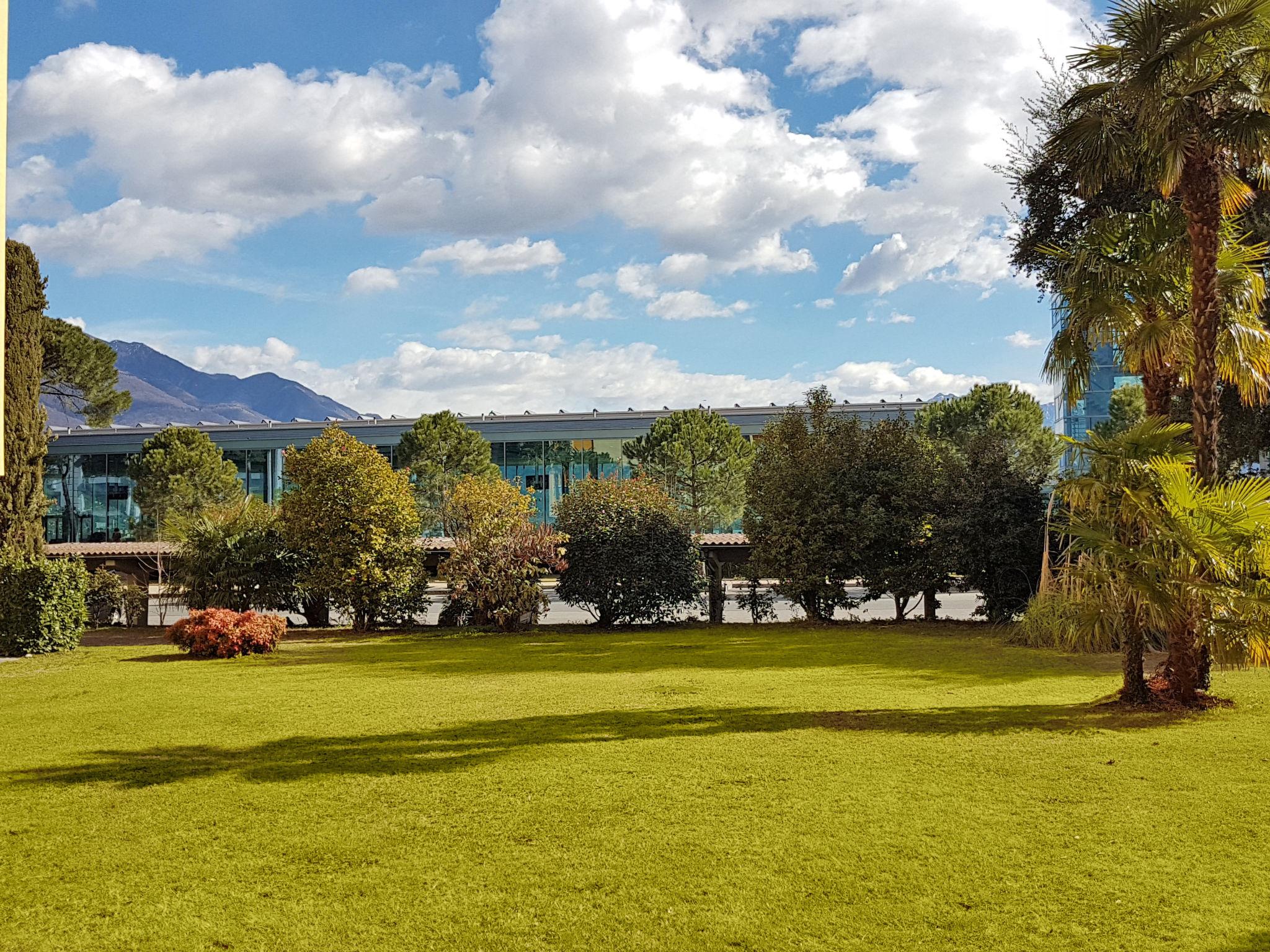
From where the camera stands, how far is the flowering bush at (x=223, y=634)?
620 inches

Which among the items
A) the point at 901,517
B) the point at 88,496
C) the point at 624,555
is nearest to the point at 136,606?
the point at 624,555

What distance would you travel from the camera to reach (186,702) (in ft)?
36.7

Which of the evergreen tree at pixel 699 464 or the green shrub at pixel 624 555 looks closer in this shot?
the green shrub at pixel 624 555

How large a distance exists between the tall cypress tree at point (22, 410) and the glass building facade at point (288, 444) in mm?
Result: 29892

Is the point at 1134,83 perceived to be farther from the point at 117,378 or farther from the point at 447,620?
the point at 117,378

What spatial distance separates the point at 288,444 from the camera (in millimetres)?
49469

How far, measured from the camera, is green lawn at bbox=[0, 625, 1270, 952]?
15.5ft

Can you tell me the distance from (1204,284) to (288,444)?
149ft

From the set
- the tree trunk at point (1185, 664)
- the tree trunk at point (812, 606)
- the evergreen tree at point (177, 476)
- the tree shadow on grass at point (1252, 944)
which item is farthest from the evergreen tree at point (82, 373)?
the tree shadow on grass at point (1252, 944)

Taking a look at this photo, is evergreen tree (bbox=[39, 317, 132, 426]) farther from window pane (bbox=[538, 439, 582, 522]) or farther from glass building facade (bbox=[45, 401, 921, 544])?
window pane (bbox=[538, 439, 582, 522])

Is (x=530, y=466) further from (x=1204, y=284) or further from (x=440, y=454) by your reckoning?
(x=1204, y=284)

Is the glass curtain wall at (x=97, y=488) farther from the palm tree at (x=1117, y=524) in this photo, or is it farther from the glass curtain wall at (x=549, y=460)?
the palm tree at (x=1117, y=524)

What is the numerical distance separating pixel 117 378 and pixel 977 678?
3517 cm

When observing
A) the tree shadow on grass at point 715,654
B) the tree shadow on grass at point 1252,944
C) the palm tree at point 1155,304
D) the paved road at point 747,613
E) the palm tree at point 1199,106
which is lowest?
the paved road at point 747,613
